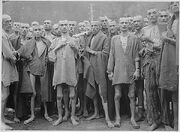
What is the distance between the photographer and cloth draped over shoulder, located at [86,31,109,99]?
4648 mm

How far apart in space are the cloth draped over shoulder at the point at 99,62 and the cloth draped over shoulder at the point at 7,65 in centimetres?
87

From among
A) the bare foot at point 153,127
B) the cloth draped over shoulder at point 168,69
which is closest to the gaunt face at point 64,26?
the cloth draped over shoulder at point 168,69

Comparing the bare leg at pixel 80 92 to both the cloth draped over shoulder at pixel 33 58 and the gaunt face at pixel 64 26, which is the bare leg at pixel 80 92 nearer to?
the cloth draped over shoulder at pixel 33 58

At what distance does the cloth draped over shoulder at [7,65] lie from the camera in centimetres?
444

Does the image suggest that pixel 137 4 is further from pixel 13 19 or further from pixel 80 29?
pixel 13 19

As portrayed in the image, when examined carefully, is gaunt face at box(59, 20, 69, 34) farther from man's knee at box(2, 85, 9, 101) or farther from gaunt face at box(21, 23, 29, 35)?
man's knee at box(2, 85, 9, 101)

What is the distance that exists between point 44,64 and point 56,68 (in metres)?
0.23

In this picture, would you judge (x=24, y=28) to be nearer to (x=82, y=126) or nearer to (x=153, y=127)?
(x=82, y=126)

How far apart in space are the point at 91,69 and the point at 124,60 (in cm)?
42

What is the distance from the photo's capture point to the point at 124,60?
4.53 meters

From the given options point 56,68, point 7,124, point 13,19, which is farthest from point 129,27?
point 7,124

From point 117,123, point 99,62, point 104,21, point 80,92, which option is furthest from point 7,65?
point 117,123

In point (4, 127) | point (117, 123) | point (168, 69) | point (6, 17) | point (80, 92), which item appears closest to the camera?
point (168, 69)

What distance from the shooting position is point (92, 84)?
15.4ft
